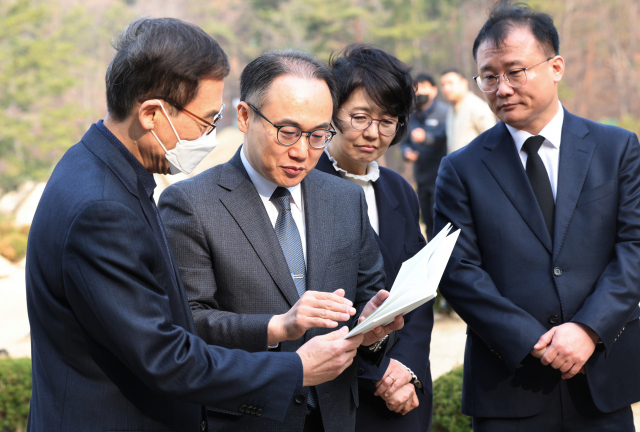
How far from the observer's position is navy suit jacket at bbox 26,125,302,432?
5.06ft

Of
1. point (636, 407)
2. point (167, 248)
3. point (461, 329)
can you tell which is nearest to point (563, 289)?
point (167, 248)

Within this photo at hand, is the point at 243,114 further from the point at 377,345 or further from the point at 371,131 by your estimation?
the point at 377,345

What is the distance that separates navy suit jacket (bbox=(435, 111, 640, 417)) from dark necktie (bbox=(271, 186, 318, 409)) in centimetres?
73

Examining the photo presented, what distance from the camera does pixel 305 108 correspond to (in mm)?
2221

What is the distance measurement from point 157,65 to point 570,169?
1.78 metres

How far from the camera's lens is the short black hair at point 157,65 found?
1744mm

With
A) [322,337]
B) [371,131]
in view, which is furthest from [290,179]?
[371,131]

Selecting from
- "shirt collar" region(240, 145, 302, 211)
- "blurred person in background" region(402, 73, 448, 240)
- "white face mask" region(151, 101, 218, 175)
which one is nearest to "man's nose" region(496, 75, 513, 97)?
"shirt collar" region(240, 145, 302, 211)

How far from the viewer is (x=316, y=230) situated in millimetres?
2322

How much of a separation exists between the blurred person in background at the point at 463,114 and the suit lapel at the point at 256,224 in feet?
20.0

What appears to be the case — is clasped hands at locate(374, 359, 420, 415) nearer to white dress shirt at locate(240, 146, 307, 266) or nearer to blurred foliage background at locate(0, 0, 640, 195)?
white dress shirt at locate(240, 146, 307, 266)

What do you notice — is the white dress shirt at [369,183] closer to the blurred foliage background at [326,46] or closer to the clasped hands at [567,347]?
the clasped hands at [567,347]

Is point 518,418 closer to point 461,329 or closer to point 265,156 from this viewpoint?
point 265,156

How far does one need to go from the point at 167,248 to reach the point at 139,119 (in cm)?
40
